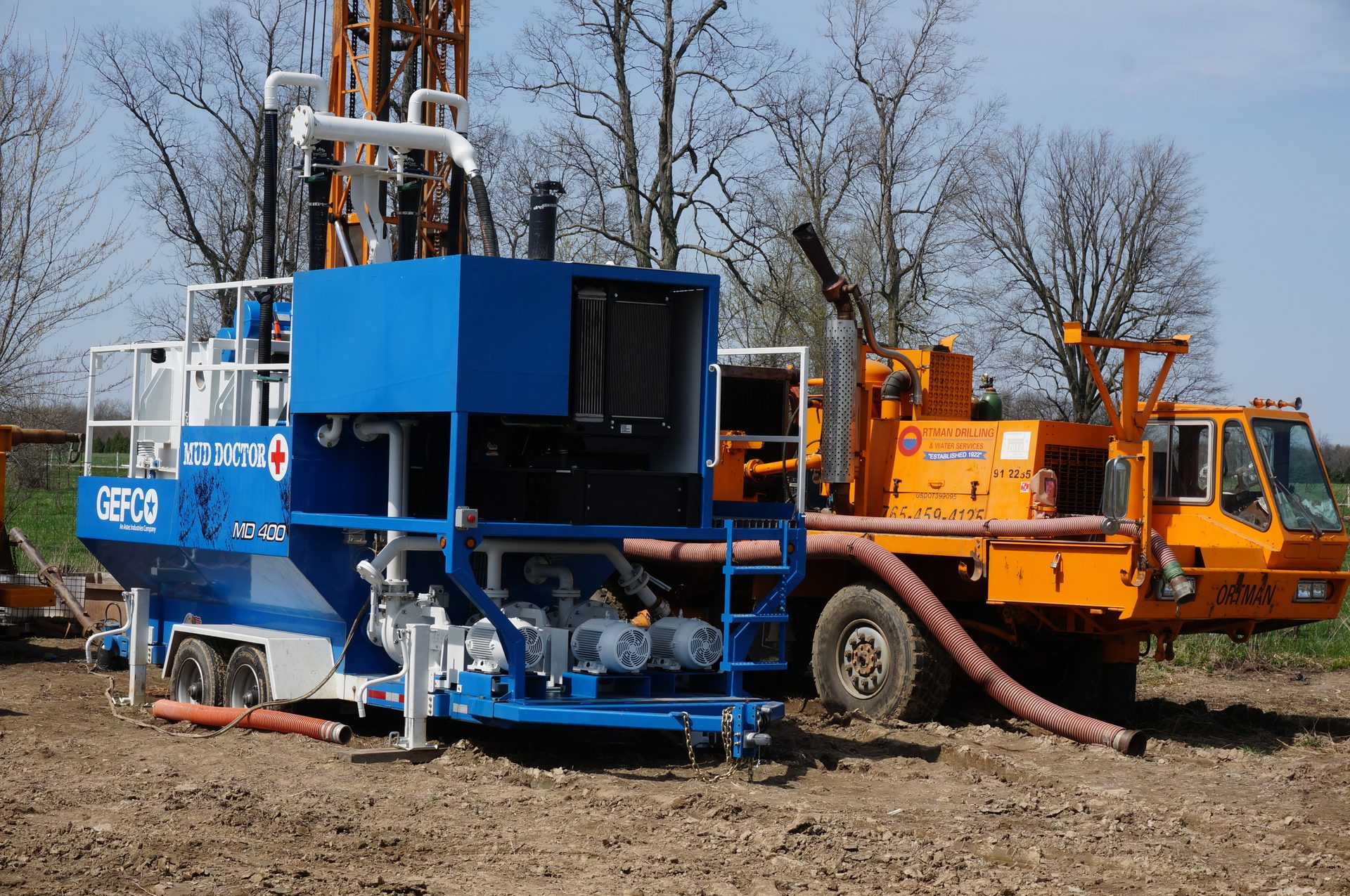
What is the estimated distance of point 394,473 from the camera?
9.98 metres

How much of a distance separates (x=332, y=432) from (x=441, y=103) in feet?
11.9

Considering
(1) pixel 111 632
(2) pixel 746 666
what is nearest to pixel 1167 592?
(2) pixel 746 666

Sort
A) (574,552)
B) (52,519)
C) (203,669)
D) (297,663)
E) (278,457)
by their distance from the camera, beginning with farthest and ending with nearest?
1. (52,519)
2. (203,669)
3. (297,663)
4. (278,457)
5. (574,552)

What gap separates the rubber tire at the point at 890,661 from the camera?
11.9 metres

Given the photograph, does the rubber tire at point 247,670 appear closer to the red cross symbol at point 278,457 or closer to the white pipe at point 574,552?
the red cross symbol at point 278,457

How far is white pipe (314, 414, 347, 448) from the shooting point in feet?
33.4

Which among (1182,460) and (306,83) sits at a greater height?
(306,83)

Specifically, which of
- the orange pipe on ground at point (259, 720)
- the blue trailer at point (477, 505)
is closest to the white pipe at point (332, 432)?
the blue trailer at point (477, 505)

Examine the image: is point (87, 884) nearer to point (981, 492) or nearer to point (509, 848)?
point (509, 848)

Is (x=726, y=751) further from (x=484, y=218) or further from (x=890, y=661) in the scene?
(x=484, y=218)

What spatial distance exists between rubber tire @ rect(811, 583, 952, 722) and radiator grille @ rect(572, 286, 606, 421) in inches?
142

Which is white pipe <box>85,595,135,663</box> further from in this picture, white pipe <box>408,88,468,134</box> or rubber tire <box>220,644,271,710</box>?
white pipe <box>408,88,468,134</box>

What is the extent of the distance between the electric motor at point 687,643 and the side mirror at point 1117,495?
2.93 meters

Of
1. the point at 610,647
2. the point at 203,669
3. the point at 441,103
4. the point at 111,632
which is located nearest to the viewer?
the point at 610,647
